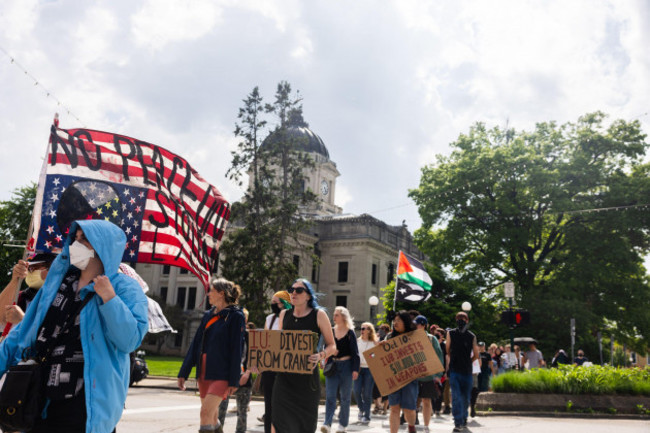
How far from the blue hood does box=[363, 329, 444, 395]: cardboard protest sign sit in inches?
221

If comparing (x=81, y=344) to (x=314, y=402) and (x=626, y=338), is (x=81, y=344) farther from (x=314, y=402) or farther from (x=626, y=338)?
(x=626, y=338)

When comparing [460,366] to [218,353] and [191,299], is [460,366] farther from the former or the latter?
[191,299]

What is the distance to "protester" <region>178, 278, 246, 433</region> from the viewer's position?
582 centimetres

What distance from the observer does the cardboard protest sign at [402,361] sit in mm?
8195

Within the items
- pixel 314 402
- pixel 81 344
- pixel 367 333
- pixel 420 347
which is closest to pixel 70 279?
pixel 81 344

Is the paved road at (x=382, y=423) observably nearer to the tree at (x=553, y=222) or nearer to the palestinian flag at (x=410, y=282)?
the palestinian flag at (x=410, y=282)

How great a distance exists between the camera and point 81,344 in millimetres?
3322

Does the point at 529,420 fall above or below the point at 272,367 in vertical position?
below

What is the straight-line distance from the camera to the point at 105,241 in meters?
3.40

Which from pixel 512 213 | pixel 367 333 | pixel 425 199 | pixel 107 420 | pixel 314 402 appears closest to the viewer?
pixel 107 420

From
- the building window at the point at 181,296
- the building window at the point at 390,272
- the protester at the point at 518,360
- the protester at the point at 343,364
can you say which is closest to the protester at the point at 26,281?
the protester at the point at 343,364

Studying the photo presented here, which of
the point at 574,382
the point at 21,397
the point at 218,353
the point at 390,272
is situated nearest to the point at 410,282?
the point at 574,382

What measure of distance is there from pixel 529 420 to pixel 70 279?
1210 cm

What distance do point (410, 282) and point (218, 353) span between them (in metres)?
11.7
